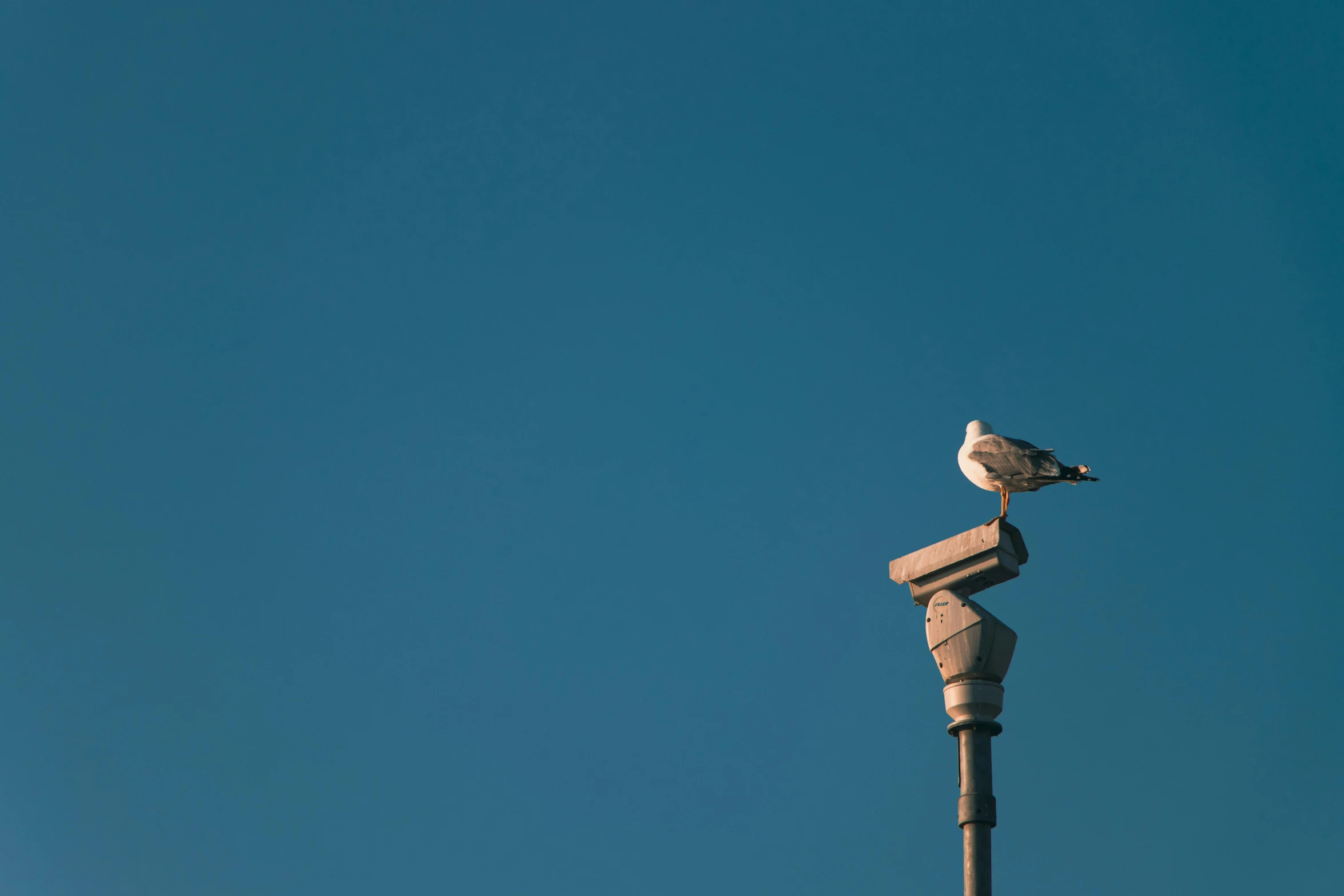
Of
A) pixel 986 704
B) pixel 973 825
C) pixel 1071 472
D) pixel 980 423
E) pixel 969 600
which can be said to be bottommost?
pixel 973 825

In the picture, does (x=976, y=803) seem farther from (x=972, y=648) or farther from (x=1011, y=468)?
(x=1011, y=468)

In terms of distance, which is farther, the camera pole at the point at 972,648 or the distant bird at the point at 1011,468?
the distant bird at the point at 1011,468

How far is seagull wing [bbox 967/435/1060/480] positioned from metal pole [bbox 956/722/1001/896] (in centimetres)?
274

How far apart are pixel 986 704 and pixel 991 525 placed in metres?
1.03

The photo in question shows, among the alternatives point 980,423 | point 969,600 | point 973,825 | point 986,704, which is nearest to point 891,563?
point 969,600

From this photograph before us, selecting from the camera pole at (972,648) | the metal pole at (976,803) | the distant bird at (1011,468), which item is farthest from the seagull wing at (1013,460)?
the metal pole at (976,803)

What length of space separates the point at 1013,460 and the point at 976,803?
11.2ft

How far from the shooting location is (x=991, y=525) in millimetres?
7477

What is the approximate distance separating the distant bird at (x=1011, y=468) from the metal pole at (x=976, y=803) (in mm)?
2459

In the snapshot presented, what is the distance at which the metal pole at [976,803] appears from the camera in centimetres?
668

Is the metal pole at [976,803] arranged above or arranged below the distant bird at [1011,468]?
below

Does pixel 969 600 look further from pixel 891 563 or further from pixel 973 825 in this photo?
pixel 973 825

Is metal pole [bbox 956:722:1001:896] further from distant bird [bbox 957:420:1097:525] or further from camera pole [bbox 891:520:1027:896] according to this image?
distant bird [bbox 957:420:1097:525]

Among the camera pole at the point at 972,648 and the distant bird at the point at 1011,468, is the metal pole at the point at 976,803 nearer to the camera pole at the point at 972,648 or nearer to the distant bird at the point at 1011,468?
the camera pole at the point at 972,648
